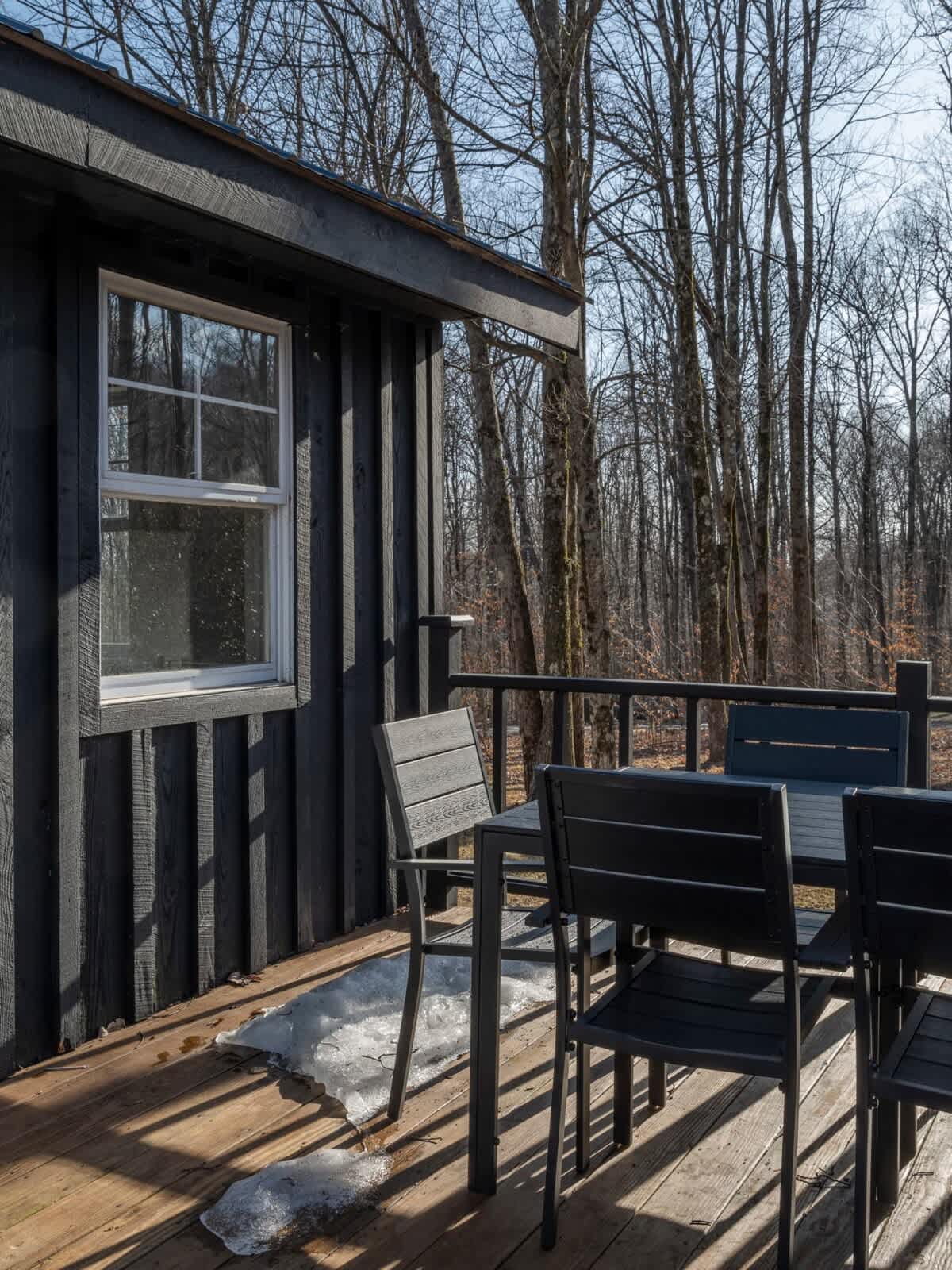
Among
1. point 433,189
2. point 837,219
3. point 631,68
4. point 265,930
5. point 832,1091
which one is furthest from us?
point 837,219

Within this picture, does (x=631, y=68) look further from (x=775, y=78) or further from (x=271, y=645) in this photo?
(x=271, y=645)

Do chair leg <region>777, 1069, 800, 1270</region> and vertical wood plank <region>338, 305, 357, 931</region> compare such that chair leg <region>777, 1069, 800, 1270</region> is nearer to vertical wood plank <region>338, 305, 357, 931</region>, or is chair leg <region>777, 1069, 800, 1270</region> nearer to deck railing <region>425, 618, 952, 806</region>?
deck railing <region>425, 618, 952, 806</region>

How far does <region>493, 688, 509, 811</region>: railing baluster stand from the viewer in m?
3.98

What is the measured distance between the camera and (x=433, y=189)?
7.87 metres

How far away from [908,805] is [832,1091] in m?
1.35

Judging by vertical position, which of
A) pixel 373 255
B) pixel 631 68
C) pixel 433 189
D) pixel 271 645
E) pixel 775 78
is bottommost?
pixel 271 645

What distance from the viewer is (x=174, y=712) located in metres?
3.25

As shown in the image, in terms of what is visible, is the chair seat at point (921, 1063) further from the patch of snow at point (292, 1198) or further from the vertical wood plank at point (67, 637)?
the vertical wood plank at point (67, 637)

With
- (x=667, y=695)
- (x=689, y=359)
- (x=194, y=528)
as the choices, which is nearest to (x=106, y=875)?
(x=194, y=528)

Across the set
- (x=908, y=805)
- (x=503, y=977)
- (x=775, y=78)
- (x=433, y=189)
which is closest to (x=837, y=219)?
(x=775, y=78)

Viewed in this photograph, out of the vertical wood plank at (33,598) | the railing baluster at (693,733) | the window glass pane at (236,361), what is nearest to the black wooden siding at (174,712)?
the vertical wood plank at (33,598)

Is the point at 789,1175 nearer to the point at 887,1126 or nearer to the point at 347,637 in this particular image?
the point at 887,1126

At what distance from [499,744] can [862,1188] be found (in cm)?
238

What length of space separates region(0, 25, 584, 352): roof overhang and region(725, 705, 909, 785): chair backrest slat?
173 cm
